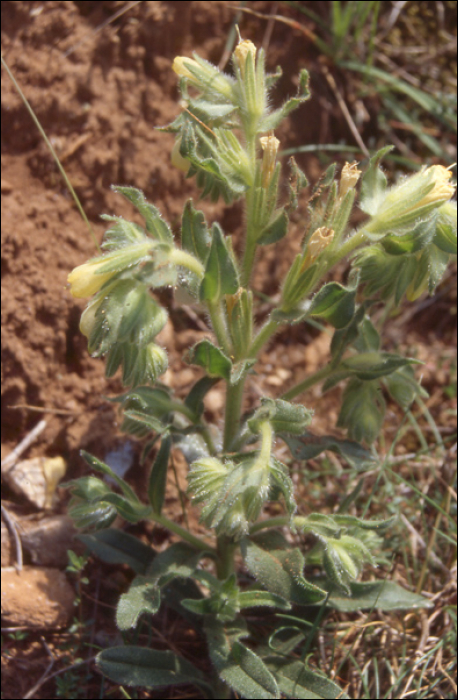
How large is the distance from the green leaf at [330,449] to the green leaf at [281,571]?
371 millimetres

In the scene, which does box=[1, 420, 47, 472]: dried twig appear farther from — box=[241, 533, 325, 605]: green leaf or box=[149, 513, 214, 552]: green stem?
box=[241, 533, 325, 605]: green leaf

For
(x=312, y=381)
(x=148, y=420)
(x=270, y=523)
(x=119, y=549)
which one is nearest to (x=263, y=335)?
(x=312, y=381)

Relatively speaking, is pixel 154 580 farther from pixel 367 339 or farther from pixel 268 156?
pixel 268 156

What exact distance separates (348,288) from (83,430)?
1537 mm

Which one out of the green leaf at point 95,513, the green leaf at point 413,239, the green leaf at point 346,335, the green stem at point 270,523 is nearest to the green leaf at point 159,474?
the green leaf at point 95,513

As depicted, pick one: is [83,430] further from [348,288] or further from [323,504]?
[348,288]

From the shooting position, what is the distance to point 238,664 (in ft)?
7.95

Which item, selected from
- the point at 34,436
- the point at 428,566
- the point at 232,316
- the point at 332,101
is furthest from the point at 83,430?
the point at 332,101

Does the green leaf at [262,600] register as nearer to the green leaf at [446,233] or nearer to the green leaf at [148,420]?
the green leaf at [148,420]

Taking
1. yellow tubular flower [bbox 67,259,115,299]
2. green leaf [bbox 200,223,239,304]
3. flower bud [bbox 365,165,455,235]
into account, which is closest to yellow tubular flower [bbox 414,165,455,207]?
flower bud [bbox 365,165,455,235]

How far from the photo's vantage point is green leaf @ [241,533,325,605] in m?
2.41

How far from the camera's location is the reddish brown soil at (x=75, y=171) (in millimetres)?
3139

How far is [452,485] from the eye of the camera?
313cm

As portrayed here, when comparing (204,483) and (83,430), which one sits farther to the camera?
(83,430)
